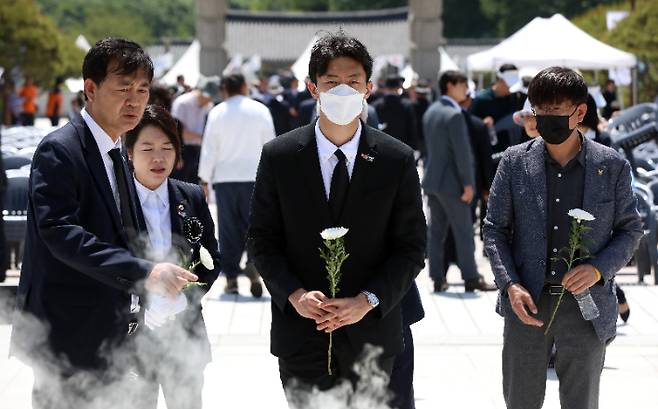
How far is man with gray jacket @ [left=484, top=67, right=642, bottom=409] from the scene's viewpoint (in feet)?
15.3

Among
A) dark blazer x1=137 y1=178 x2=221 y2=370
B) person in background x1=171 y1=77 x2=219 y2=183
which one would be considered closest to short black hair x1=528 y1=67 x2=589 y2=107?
dark blazer x1=137 y1=178 x2=221 y2=370

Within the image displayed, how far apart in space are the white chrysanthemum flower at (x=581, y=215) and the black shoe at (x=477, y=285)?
6.03 meters

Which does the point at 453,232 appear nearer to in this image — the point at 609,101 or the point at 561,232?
the point at 561,232

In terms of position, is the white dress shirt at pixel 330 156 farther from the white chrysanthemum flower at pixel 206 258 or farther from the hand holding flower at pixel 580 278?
the hand holding flower at pixel 580 278

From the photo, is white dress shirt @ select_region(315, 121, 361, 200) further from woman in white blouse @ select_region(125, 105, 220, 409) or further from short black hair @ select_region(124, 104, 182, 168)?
short black hair @ select_region(124, 104, 182, 168)

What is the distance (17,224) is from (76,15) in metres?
95.7

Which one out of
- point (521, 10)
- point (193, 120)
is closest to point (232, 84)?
point (193, 120)

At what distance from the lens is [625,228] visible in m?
4.72

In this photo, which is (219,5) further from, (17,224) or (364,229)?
(364,229)

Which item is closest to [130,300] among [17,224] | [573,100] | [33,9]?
[573,100]

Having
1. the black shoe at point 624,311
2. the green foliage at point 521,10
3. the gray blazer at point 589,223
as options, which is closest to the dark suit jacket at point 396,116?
the black shoe at point 624,311

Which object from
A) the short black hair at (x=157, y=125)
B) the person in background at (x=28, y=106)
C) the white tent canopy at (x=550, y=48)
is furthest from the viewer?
the person in background at (x=28, y=106)

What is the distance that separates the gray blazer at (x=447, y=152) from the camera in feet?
33.5

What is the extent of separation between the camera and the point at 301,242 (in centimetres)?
438
